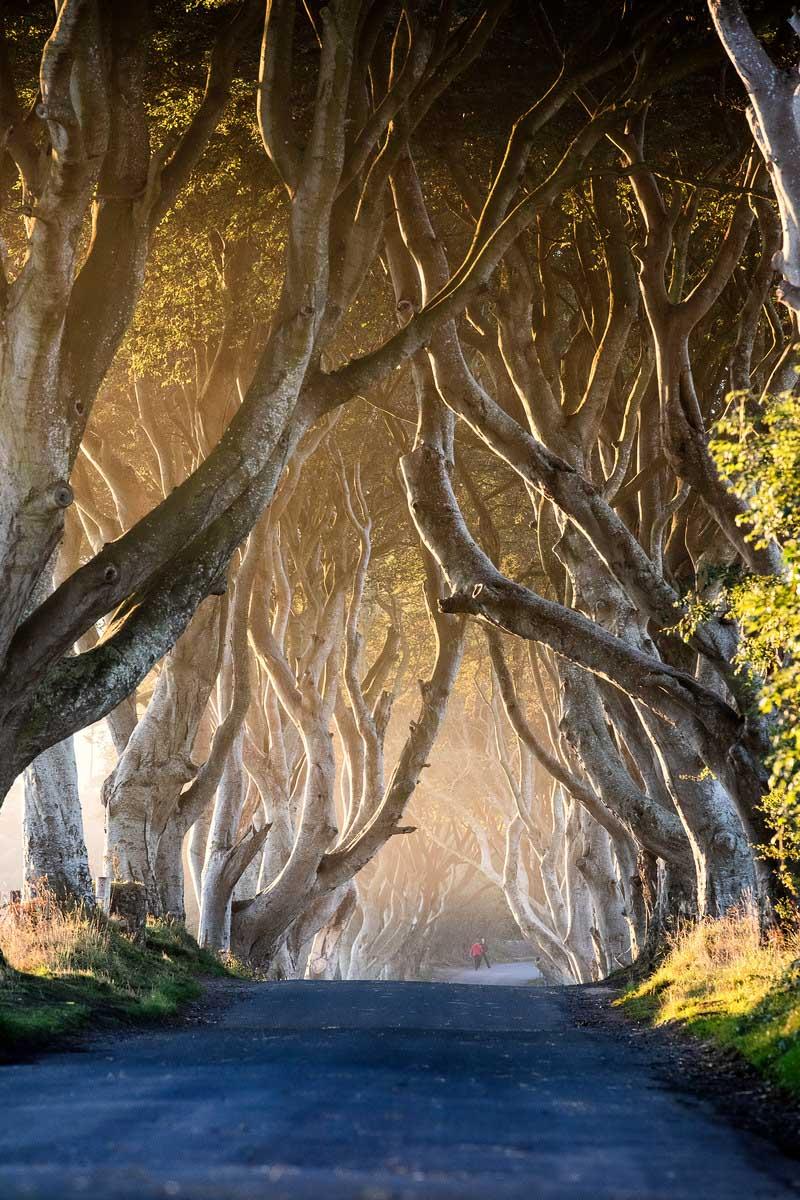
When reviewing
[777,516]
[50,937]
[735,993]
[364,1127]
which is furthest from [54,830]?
[777,516]

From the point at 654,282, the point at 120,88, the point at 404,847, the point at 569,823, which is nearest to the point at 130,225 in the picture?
the point at 120,88

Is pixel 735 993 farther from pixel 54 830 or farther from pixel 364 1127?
pixel 54 830

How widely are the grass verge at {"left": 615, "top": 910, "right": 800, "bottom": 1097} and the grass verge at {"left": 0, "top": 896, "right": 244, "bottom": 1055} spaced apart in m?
4.95

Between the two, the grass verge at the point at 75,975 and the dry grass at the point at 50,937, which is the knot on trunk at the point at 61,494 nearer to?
the grass verge at the point at 75,975

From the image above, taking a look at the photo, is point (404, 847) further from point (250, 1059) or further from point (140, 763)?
point (250, 1059)

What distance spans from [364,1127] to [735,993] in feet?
16.7

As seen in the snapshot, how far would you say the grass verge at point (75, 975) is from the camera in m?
9.02

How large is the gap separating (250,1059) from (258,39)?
11.4m

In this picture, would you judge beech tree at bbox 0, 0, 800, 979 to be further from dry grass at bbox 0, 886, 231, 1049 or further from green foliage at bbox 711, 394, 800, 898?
green foliage at bbox 711, 394, 800, 898

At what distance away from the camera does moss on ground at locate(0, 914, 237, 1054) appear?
8.87 metres

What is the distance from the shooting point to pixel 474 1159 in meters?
4.50

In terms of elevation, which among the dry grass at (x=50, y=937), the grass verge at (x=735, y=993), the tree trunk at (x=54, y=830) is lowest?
the grass verge at (x=735, y=993)

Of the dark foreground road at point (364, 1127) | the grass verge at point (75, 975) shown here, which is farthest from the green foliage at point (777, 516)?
the grass verge at point (75, 975)

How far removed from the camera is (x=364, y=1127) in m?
5.00
